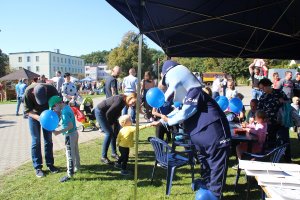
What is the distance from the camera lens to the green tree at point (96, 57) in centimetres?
14989

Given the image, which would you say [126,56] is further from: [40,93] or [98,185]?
[98,185]

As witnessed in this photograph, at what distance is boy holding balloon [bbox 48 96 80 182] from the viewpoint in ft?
16.4

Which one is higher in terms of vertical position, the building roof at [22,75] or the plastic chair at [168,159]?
the building roof at [22,75]

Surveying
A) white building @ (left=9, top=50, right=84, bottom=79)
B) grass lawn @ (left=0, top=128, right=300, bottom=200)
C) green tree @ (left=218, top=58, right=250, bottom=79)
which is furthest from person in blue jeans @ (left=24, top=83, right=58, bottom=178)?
white building @ (left=9, top=50, right=84, bottom=79)

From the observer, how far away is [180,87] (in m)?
3.54

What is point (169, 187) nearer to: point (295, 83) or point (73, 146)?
point (73, 146)

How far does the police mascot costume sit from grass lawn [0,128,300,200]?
1164mm

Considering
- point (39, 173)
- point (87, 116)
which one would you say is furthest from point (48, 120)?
point (87, 116)

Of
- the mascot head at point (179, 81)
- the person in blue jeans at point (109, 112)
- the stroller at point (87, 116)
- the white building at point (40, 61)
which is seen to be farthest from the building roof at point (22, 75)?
the white building at point (40, 61)

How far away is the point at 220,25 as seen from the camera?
606 cm

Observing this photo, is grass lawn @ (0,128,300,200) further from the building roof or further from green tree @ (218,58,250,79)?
green tree @ (218,58,250,79)

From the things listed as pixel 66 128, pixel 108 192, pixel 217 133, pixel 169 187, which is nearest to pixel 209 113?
pixel 217 133

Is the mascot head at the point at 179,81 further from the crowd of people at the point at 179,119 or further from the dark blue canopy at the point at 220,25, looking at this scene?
the dark blue canopy at the point at 220,25

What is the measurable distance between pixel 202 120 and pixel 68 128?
2.49 m
